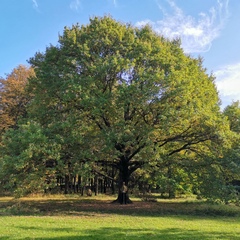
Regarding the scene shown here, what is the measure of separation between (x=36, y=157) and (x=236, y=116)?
17016mm

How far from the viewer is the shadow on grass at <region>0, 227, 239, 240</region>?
33.6ft

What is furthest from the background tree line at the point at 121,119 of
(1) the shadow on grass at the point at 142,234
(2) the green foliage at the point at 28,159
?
(1) the shadow on grass at the point at 142,234

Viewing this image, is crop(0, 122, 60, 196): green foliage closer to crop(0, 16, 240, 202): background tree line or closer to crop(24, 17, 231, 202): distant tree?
crop(0, 16, 240, 202): background tree line

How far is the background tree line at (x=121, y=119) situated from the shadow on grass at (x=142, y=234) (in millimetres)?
7337

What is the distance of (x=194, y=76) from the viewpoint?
22109mm

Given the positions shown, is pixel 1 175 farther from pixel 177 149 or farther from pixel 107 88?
pixel 177 149

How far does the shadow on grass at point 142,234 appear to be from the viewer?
10.2m

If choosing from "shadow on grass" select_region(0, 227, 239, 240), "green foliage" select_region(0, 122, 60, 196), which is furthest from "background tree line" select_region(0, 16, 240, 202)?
"shadow on grass" select_region(0, 227, 239, 240)

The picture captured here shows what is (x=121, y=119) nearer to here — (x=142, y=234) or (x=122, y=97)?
(x=122, y=97)

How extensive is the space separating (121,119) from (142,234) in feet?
35.1

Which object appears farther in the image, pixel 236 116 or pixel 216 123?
pixel 236 116

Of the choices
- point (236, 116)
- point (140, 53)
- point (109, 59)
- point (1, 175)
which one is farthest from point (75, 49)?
point (236, 116)

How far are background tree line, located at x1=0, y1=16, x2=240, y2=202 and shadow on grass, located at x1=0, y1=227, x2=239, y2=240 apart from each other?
734 centimetres

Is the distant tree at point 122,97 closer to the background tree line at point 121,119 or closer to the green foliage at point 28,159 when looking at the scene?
the background tree line at point 121,119
